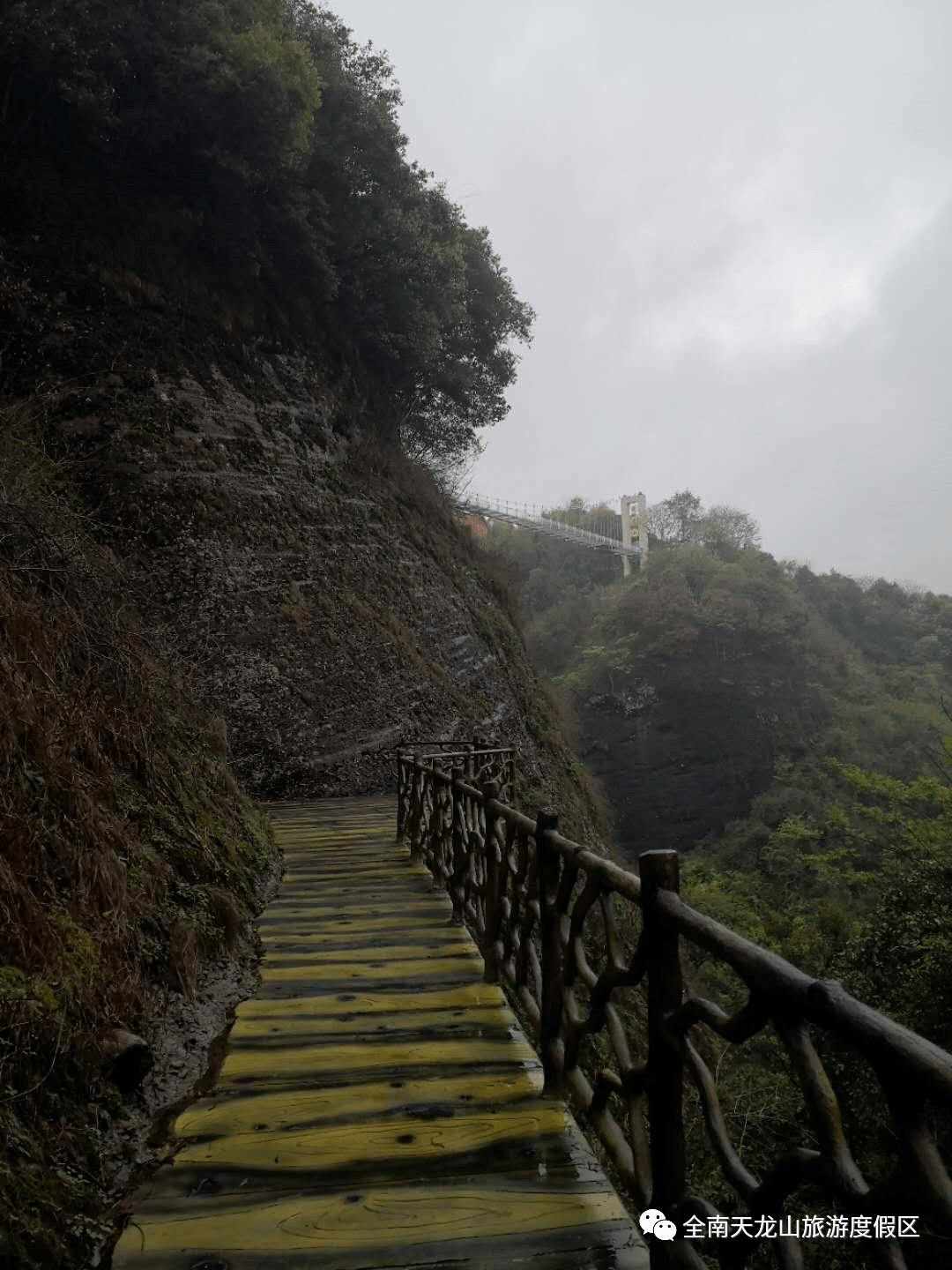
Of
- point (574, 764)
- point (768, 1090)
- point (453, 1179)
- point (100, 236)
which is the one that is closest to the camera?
point (453, 1179)

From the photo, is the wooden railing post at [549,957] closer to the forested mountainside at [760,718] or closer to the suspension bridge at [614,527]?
the forested mountainside at [760,718]

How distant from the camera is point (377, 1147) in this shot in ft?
8.38

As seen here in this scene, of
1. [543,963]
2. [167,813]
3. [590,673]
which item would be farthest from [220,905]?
[590,673]

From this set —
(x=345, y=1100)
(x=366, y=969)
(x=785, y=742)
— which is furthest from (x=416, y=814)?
(x=785, y=742)

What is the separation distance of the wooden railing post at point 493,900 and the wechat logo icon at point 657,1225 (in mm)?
1995

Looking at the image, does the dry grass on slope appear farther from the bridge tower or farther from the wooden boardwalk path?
the bridge tower

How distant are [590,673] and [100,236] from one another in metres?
27.4

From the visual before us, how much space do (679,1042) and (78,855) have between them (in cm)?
250

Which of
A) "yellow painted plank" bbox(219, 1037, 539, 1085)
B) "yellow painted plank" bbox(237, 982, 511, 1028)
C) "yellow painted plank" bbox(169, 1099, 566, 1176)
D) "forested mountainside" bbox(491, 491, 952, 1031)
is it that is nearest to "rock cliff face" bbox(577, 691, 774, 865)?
"forested mountainside" bbox(491, 491, 952, 1031)

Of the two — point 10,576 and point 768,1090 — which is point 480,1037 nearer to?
point 10,576

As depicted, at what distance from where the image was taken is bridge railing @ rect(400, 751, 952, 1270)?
1.17 m

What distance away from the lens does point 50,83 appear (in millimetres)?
11945

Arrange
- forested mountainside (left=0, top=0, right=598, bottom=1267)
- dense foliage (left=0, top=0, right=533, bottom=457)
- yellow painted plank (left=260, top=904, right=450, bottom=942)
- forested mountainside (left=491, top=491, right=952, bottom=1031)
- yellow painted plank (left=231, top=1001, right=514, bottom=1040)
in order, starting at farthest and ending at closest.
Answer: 1. forested mountainside (left=491, top=491, right=952, bottom=1031)
2. dense foliage (left=0, top=0, right=533, bottom=457)
3. yellow painted plank (left=260, top=904, right=450, bottom=942)
4. yellow painted plank (left=231, top=1001, right=514, bottom=1040)
5. forested mountainside (left=0, top=0, right=598, bottom=1267)

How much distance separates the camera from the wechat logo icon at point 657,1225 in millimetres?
1857
